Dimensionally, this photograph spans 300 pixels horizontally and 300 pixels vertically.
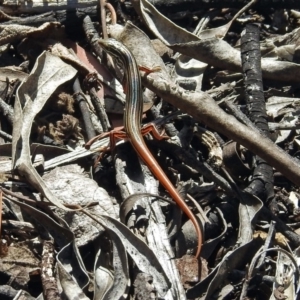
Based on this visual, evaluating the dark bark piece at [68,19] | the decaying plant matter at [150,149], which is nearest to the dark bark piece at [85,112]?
the decaying plant matter at [150,149]

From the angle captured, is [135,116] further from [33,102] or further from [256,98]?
[256,98]

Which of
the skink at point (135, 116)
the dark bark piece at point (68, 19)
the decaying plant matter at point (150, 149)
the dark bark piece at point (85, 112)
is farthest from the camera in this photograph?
the dark bark piece at point (68, 19)

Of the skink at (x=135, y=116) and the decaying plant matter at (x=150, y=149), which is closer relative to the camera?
the decaying plant matter at (x=150, y=149)

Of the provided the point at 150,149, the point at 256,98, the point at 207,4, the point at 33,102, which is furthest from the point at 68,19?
the point at 256,98

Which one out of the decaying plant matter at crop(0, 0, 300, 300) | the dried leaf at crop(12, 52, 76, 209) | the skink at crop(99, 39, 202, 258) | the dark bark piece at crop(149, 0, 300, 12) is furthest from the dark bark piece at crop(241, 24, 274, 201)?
the dried leaf at crop(12, 52, 76, 209)

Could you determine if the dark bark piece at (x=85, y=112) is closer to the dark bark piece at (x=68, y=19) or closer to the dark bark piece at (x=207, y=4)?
the dark bark piece at (x=68, y=19)

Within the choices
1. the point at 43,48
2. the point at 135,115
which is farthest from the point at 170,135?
the point at 43,48
